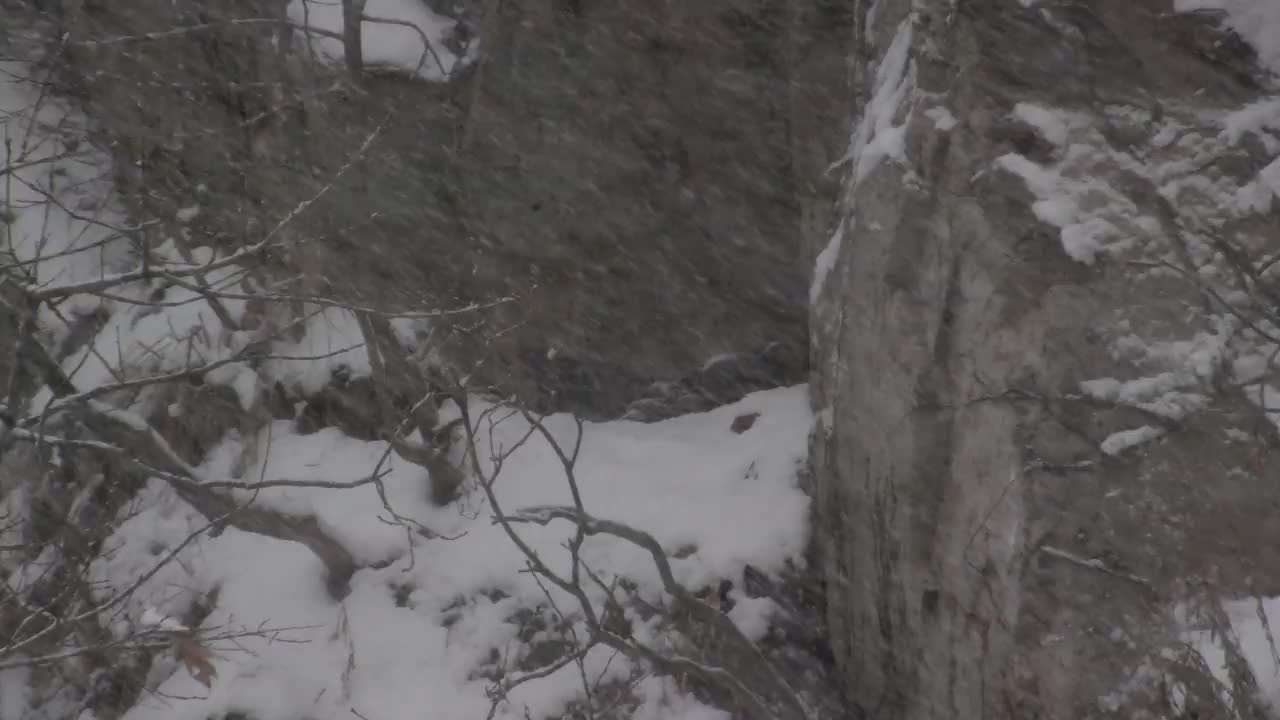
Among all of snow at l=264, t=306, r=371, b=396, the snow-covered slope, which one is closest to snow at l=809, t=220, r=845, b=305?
the snow-covered slope

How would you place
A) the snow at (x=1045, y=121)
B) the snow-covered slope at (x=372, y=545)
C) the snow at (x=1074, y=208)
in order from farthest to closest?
the snow-covered slope at (x=372, y=545) < the snow at (x=1045, y=121) < the snow at (x=1074, y=208)

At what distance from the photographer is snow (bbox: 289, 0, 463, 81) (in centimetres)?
959

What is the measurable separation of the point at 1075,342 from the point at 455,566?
4.96 m

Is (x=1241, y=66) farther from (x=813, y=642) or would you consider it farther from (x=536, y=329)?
(x=536, y=329)

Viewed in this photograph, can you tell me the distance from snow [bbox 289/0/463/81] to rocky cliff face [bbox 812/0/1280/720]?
5.01 m

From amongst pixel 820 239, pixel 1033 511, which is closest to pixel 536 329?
pixel 820 239

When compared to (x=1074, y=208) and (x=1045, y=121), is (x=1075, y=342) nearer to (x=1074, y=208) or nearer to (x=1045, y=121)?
(x=1074, y=208)

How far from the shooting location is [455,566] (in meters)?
8.25

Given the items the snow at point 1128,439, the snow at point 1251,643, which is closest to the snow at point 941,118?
the snow at point 1128,439

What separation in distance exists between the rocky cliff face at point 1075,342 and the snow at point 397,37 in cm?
501

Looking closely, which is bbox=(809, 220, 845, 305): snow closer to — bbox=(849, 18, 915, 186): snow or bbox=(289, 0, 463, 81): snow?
bbox=(849, 18, 915, 186): snow

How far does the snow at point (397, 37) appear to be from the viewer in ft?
31.4

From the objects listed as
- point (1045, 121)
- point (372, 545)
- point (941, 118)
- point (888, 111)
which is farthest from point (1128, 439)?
point (372, 545)

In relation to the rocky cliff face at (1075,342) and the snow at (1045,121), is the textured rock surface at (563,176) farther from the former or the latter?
the snow at (1045,121)
